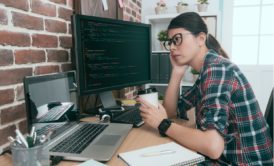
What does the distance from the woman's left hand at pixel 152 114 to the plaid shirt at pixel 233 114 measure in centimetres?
16

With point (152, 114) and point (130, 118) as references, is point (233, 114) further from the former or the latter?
point (130, 118)

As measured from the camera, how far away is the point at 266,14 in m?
2.80

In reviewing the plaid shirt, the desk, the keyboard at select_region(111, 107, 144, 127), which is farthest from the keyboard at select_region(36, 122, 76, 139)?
the plaid shirt

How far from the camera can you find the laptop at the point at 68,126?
2.75 feet

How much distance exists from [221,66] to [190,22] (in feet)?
1.00

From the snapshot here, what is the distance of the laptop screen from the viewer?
856mm

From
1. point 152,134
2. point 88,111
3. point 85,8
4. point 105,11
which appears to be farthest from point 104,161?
point 105,11

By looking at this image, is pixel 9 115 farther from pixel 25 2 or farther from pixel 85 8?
pixel 85 8

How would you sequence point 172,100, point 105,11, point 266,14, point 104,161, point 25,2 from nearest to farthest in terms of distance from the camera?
point 104,161, point 25,2, point 172,100, point 105,11, point 266,14

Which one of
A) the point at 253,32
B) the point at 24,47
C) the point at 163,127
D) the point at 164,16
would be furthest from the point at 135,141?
the point at 253,32

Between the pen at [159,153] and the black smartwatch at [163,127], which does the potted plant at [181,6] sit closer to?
the black smartwatch at [163,127]

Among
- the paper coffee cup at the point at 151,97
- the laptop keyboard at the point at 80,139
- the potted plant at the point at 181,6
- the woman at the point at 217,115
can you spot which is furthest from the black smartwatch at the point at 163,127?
the potted plant at the point at 181,6

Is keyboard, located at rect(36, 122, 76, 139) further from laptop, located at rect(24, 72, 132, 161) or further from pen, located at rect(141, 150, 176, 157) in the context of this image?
pen, located at rect(141, 150, 176, 157)

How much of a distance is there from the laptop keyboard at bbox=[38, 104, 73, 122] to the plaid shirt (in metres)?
0.58
